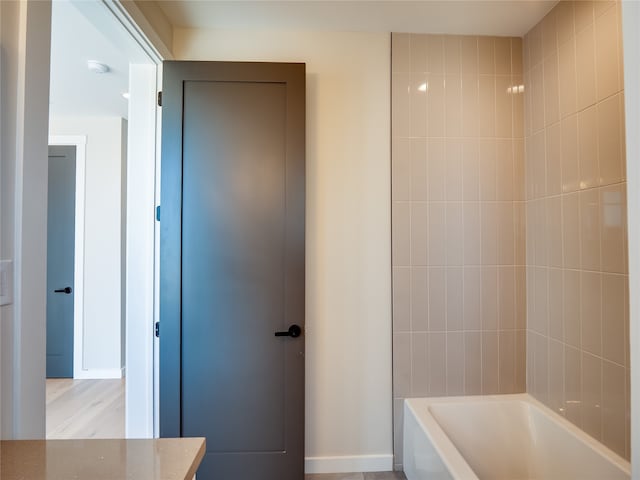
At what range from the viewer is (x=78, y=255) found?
3.20 meters

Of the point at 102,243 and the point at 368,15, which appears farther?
the point at 102,243

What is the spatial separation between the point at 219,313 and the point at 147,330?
408 millimetres

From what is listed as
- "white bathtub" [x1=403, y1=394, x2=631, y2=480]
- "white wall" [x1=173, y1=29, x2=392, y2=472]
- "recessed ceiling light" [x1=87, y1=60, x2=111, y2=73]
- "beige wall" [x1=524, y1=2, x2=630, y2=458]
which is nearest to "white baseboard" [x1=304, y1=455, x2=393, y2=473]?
"white wall" [x1=173, y1=29, x2=392, y2=472]

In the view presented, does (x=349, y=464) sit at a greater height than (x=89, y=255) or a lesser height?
lesser

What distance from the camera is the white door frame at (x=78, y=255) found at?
3189 millimetres

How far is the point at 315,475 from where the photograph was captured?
1.80 metres

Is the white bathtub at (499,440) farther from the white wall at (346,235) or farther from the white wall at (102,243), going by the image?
the white wall at (102,243)

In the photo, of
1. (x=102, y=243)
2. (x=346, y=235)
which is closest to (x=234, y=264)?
(x=346, y=235)

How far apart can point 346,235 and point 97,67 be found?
2.20 metres

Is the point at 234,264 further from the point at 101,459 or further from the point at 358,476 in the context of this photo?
the point at 358,476

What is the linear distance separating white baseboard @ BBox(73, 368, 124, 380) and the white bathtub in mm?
2938

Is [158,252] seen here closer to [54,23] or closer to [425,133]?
[54,23]

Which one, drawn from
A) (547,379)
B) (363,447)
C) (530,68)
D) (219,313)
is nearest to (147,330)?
(219,313)

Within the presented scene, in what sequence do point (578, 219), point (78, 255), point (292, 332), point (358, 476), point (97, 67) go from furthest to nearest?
1. point (78, 255)
2. point (97, 67)
3. point (358, 476)
4. point (292, 332)
5. point (578, 219)
